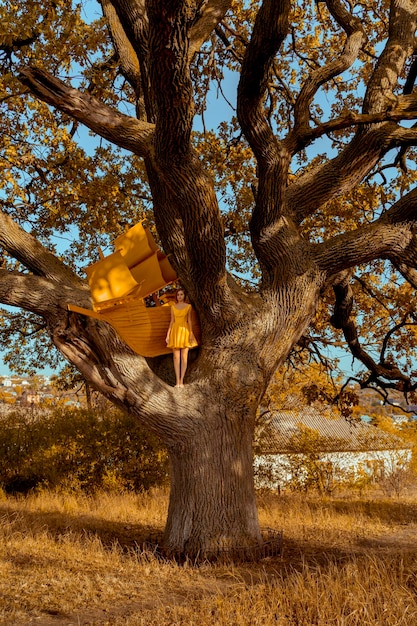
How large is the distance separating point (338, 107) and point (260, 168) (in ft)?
17.4

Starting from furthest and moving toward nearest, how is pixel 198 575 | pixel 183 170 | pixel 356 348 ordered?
1. pixel 356 348
2. pixel 183 170
3. pixel 198 575

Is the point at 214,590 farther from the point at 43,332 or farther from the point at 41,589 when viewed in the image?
the point at 43,332

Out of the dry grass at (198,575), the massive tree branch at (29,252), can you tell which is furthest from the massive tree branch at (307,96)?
the dry grass at (198,575)

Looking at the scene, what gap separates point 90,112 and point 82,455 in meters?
7.33

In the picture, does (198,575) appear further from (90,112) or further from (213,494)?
(90,112)

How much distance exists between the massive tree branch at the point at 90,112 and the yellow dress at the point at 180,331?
1.96 m

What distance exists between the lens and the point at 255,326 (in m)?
7.33

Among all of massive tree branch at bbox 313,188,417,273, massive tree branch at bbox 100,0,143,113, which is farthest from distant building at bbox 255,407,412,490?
massive tree branch at bbox 100,0,143,113

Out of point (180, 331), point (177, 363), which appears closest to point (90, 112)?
point (180, 331)

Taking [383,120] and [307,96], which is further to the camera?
[307,96]

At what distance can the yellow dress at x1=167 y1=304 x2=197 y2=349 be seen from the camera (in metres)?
7.10

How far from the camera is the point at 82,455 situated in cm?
1155

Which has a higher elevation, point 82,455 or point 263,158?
point 263,158

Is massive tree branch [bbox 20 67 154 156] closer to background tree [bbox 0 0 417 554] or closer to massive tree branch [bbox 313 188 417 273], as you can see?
background tree [bbox 0 0 417 554]
